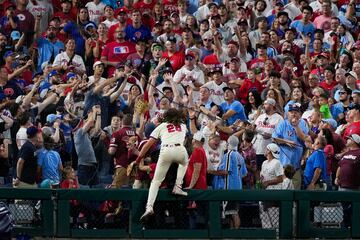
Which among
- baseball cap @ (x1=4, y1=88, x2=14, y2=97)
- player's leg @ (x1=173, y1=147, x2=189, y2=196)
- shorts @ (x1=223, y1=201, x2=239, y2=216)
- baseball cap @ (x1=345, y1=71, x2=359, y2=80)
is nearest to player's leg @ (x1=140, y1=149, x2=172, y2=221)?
player's leg @ (x1=173, y1=147, x2=189, y2=196)

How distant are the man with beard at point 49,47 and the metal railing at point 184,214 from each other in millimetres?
6834

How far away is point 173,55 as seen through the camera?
28266mm

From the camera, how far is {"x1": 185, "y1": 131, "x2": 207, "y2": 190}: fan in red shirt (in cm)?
2233

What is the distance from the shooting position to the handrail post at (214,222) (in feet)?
73.0

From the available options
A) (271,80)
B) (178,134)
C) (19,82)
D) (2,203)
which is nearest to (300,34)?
(271,80)

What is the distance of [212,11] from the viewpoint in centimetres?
2988

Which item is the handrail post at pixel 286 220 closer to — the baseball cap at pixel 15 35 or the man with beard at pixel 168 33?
the man with beard at pixel 168 33

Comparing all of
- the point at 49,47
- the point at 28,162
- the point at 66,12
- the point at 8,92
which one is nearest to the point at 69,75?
the point at 8,92

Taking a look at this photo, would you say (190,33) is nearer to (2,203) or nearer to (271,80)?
(271,80)

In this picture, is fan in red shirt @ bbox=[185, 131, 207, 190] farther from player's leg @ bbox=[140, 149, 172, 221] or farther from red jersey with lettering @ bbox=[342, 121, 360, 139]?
red jersey with lettering @ bbox=[342, 121, 360, 139]

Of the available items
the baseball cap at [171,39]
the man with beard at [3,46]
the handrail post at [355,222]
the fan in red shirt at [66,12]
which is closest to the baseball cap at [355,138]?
the handrail post at [355,222]

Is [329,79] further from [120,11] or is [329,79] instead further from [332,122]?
[120,11]

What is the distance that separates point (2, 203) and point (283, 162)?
495 cm

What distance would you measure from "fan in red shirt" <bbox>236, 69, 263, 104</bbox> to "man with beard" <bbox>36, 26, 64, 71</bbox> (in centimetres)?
390
